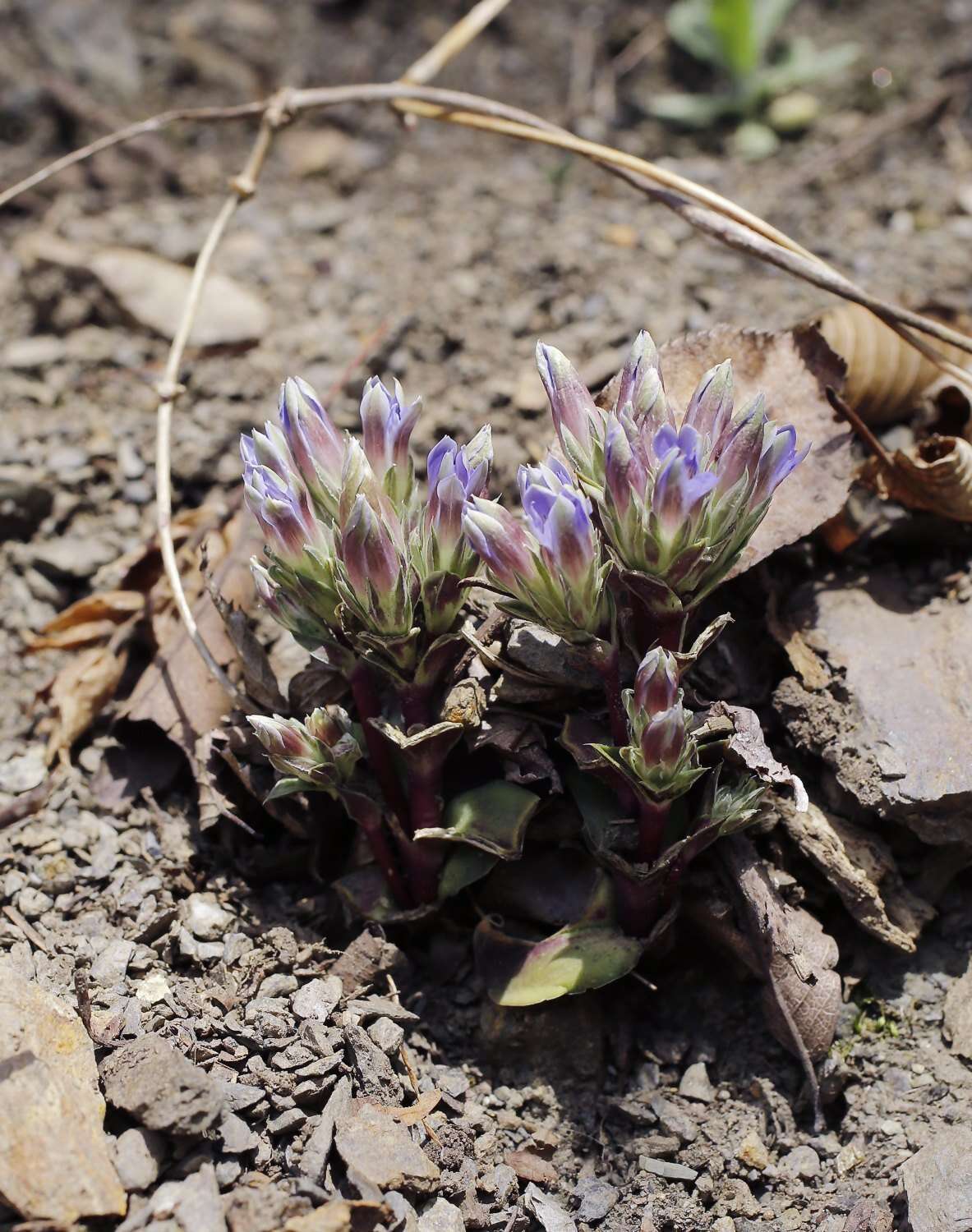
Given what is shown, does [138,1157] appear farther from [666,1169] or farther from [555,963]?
[666,1169]

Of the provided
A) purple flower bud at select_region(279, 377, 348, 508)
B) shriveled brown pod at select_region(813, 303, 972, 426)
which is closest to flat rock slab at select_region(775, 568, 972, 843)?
shriveled brown pod at select_region(813, 303, 972, 426)

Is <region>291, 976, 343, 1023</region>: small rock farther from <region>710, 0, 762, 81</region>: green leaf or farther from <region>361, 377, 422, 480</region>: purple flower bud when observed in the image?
<region>710, 0, 762, 81</region>: green leaf

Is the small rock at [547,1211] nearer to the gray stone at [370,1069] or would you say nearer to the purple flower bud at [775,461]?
the gray stone at [370,1069]

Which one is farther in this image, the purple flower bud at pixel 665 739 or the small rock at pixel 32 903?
the small rock at pixel 32 903

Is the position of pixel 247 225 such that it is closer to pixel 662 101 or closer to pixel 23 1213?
pixel 662 101

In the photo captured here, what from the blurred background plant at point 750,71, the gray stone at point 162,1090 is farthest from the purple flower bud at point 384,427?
the blurred background plant at point 750,71

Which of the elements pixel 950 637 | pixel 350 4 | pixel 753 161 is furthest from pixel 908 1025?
pixel 350 4
